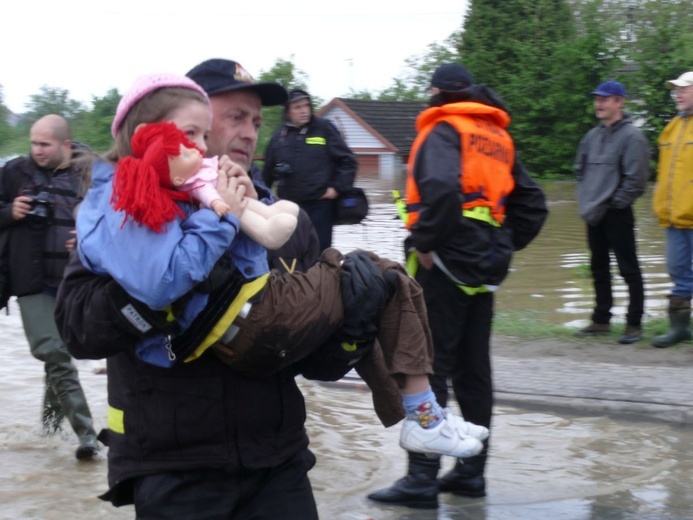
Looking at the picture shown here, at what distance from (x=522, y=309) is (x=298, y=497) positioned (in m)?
8.10

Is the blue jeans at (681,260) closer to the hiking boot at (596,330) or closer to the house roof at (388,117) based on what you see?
the hiking boot at (596,330)

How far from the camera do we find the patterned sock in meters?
3.04

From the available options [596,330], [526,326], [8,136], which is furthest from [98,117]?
[596,330]

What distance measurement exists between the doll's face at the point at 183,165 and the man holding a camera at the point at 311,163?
6540 mm

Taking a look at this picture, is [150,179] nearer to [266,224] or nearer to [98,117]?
[266,224]

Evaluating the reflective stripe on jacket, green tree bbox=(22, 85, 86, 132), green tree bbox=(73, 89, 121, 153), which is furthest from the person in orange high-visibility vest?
green tree bbox=(22, 85, 86, 132)

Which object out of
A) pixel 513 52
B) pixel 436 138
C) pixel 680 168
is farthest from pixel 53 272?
pixel 513 52

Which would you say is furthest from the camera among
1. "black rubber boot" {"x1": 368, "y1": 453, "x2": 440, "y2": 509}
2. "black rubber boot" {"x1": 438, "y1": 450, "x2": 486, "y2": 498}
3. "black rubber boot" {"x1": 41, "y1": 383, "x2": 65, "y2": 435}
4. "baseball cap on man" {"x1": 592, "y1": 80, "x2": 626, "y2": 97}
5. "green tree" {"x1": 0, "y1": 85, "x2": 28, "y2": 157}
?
"green tree" {"x1": 0, "y1": 85, "x2": 28, "y2": 157}

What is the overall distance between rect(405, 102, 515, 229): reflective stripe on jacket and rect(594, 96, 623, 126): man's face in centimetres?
378

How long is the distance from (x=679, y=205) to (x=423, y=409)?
19.0ft

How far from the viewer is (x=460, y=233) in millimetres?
4848

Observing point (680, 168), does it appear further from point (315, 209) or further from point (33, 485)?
point (33, 485)

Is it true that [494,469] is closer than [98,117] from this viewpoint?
Yes

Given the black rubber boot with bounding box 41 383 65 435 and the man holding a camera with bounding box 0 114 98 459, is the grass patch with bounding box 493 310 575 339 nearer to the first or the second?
the black rubber boot with bounding box 41 383 65 435
